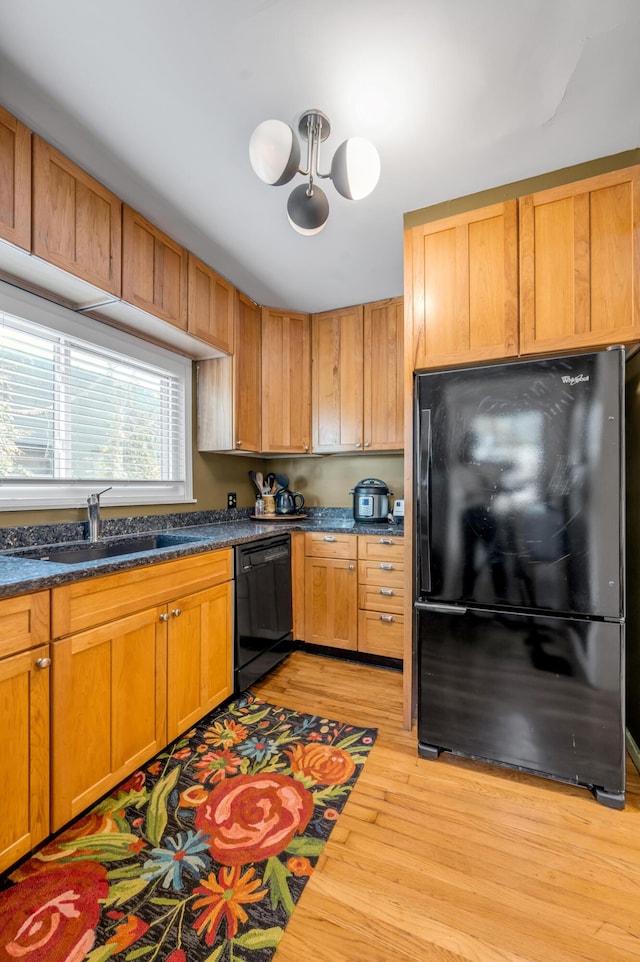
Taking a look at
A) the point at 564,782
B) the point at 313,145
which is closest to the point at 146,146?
the point at 313,145

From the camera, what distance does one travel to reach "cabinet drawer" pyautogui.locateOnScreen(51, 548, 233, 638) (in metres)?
1.35

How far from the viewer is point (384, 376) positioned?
9.81ft

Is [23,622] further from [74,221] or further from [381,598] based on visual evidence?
[381,598]

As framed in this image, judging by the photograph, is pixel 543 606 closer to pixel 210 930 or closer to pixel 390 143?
pixel 210 930

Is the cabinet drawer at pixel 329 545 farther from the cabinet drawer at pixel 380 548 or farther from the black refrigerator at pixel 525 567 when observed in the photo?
the black refrigerator at pixel 525 567

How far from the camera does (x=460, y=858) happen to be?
1303mm

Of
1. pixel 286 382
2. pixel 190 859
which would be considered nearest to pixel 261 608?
pixel 190 859

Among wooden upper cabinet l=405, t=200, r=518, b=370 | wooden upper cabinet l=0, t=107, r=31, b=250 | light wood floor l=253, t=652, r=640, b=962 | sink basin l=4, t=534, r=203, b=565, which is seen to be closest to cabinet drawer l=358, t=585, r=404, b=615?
light wood floor l=253, t=652, r=640, b=962

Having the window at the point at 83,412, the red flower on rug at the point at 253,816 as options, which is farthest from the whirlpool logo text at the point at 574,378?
the window at the point at 83,412

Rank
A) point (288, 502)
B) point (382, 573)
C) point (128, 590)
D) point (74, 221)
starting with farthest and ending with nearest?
point (288, 502) < point (382, 573) < point (74, 221) < point (128, 590)

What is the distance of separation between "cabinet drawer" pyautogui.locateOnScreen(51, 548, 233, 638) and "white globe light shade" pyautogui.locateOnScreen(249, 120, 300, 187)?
4.97 ft

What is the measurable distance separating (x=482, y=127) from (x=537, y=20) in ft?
1.20

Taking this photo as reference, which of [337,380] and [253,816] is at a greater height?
[337,380]

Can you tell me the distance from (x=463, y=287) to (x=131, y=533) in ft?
7.14
